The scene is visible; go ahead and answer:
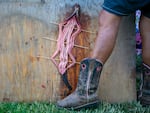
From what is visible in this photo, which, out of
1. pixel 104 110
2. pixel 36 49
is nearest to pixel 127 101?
pixel 104 110

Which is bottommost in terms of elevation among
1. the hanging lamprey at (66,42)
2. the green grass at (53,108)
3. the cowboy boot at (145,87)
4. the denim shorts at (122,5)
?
the green grass at (53,108)

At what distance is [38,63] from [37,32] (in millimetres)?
184

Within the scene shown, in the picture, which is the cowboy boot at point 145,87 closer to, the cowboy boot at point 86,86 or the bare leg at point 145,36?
the bare leg at point 145,36

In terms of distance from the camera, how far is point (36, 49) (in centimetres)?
255

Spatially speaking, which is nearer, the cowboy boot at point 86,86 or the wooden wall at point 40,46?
the cowboy boot at point 86,86

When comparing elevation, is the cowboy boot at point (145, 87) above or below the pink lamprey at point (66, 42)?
below

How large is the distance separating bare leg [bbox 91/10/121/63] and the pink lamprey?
23 cm

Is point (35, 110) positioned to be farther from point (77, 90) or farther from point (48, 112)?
point (77, 90)

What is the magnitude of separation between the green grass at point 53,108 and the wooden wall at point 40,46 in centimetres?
9

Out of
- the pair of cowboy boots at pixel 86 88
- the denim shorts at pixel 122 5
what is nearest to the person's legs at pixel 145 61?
the denim shorts at pixel 122 5

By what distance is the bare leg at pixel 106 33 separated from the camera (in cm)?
231

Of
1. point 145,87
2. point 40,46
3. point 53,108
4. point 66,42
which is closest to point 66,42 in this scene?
point 66,42

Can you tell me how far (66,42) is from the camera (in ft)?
8.30

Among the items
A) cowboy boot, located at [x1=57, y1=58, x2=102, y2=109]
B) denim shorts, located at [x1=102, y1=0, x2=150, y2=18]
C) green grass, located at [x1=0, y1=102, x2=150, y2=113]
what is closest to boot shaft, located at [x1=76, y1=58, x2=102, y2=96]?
cowboy boot, located at [x1=57, y1=58, x2=102, y2=109]
